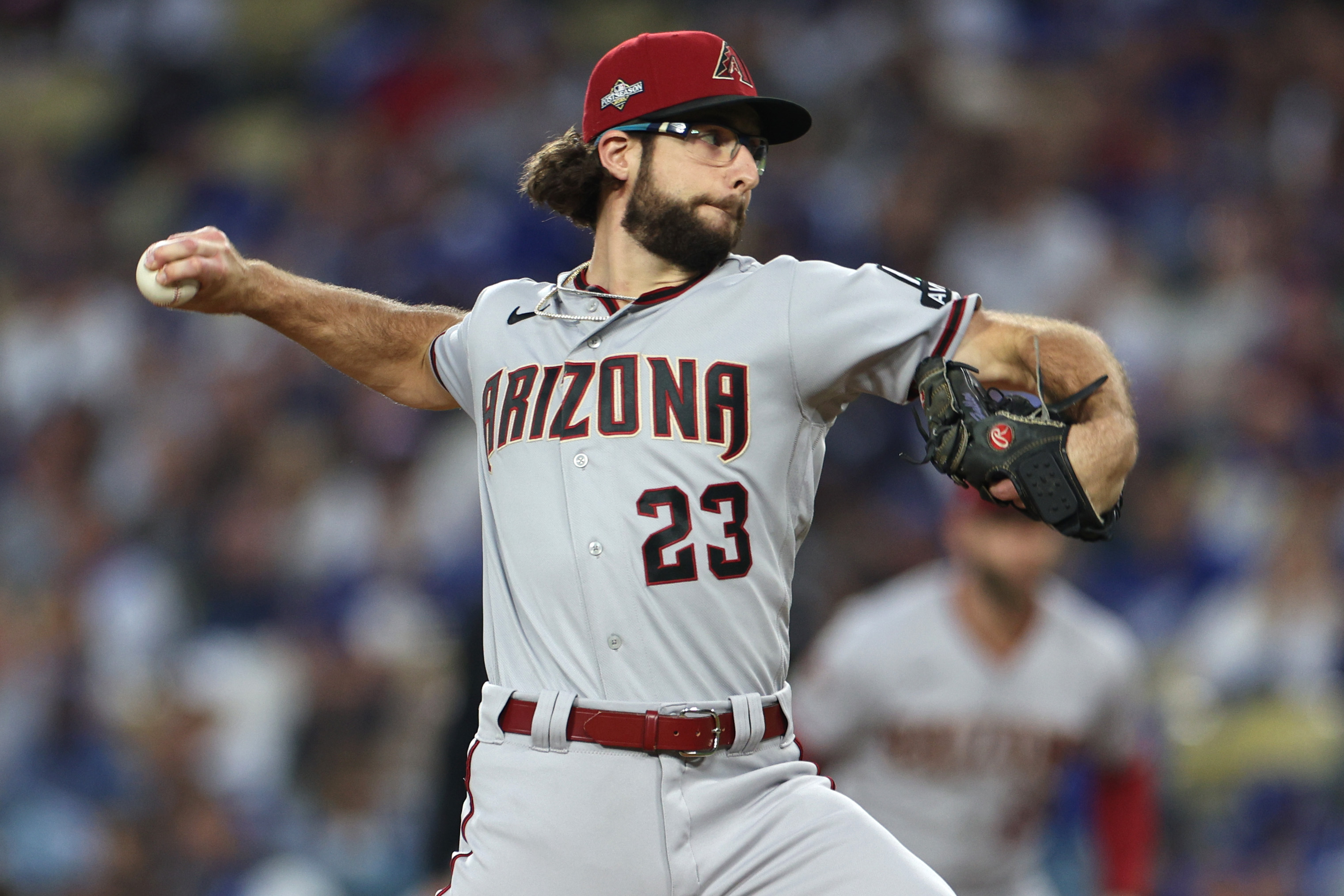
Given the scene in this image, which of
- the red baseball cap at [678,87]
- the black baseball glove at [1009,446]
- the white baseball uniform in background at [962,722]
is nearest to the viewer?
the black baseball glove at [1009,446]

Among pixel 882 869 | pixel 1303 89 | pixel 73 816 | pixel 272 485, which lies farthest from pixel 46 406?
pixel 882 869

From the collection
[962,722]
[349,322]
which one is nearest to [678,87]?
[349,322]

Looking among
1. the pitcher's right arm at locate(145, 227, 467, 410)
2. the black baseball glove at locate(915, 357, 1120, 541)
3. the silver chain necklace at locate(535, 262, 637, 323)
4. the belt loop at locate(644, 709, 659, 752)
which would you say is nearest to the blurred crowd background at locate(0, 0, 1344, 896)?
the pitcher's right arm at locate(145, 227, 467, 410)

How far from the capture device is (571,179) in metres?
3.37

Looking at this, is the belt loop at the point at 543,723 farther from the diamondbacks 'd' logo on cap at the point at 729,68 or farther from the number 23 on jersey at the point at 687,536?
the diamondbacks 'd' logo on cap at the point at 729,68

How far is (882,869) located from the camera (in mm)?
2729

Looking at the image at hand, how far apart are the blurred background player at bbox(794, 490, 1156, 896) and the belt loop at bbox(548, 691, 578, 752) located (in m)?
2.29

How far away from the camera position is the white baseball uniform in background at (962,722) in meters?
4.85

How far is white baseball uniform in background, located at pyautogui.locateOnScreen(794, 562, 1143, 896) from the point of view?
4.85m

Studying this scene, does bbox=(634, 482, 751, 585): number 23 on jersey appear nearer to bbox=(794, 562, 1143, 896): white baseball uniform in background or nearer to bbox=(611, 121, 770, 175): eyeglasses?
bbox=(611, 121, 770, 175): eyeglasses

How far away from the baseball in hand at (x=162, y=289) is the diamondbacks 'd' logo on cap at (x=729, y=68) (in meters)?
1.04

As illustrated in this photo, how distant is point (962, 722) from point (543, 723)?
2.45m

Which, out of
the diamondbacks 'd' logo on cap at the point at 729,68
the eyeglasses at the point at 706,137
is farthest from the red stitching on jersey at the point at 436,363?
the diamondbacks 'd' logo on cap at the point at 729,68

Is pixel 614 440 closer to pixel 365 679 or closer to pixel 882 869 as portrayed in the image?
pixel 882 869
